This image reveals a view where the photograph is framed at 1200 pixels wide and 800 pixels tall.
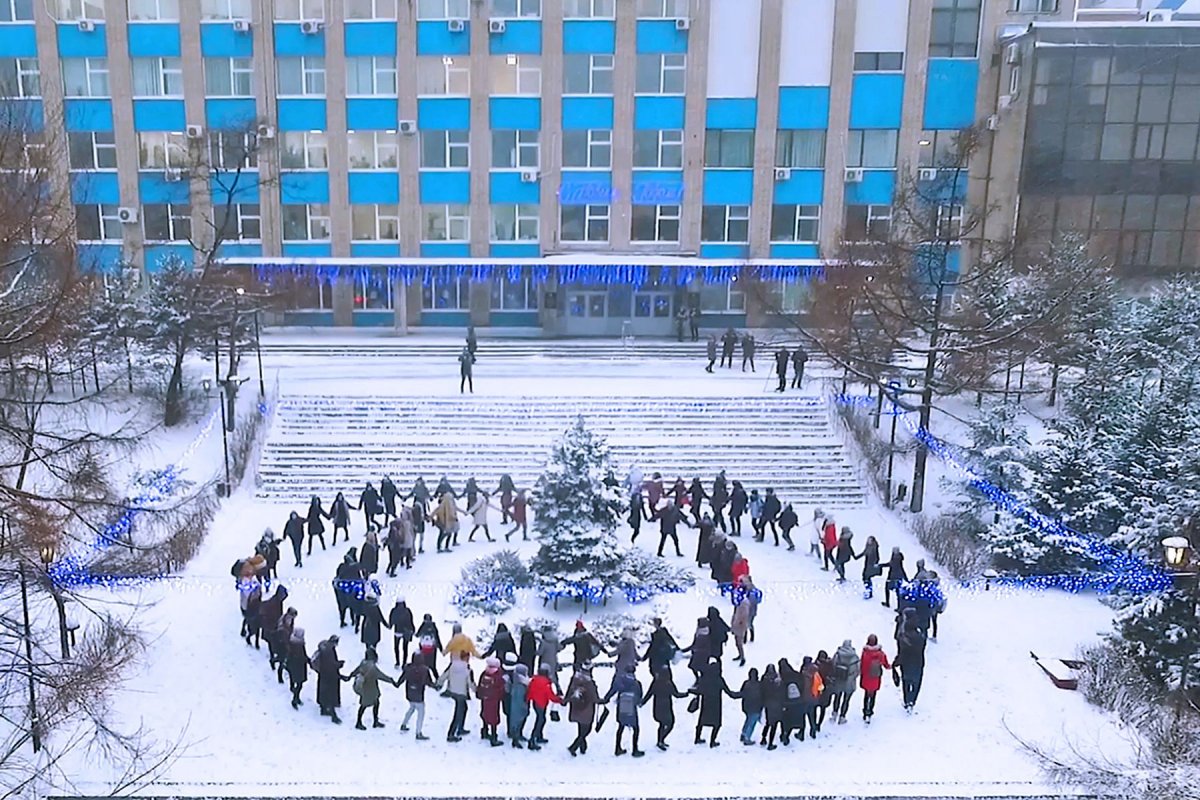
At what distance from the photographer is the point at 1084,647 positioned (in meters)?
12.8

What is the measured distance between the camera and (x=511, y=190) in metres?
32.3

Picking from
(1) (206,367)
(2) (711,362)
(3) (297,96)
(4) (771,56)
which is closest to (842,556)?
(2) (711,362)

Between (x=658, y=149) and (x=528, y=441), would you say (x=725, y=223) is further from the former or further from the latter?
(x=528, y=441)

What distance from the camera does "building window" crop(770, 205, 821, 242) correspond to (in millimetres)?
32562

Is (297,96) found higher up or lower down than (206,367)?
higher up

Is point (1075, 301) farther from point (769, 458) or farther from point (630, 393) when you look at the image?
point (630, 393)

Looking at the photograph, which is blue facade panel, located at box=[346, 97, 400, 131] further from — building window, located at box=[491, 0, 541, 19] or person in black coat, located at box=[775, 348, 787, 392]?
person in black coat, located at box=[775, 348, 787, 392]

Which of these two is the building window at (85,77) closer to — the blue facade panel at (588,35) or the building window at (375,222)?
the building window at (375,222)

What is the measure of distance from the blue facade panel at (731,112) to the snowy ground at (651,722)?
66.1ft

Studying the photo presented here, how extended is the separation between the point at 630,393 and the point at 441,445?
17.6 feet

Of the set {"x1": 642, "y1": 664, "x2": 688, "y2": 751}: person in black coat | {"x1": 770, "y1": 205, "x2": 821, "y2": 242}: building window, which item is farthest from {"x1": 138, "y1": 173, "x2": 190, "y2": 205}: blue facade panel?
{"x1": 642, "y1": 664, "x2": 688, "y2": 751}: person in black coat

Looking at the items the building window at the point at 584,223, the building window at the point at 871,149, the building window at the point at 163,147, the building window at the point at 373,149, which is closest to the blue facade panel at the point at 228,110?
the building window at the point at 163,147

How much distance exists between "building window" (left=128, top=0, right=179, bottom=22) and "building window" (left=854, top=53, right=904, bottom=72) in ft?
78.9

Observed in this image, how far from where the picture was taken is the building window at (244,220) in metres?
32.5
